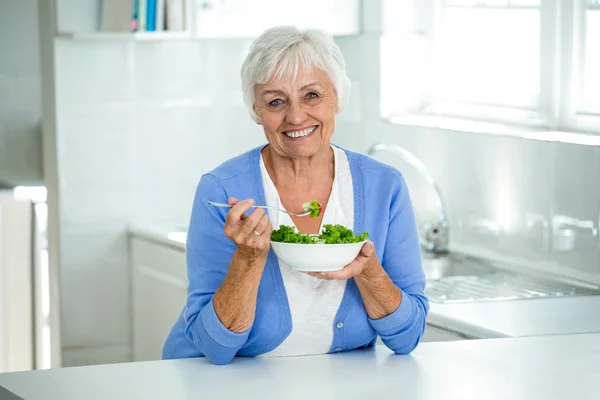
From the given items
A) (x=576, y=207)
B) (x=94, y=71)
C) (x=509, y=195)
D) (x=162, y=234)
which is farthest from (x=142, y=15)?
(x=576, y=207)

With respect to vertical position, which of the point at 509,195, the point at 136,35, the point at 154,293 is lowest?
the point at 154,293

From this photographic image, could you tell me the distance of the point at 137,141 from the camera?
3.78 m

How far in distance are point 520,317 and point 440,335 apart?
192 mm

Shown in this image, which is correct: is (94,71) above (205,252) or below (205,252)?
above

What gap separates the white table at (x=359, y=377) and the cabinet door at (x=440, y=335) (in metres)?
0.50

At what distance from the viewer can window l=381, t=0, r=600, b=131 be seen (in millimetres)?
3037

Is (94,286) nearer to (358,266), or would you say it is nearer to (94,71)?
(94,71)

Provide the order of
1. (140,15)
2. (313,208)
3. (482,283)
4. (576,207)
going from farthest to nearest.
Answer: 1. (140,15)
2. (482,283)
3. (576,207)
4. (313,208)

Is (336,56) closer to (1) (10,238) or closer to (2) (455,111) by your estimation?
(2) (455,111)

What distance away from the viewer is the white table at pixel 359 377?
162 cm

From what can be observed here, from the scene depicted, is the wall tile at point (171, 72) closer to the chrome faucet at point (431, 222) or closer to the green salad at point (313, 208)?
the chrome faucet at point (431, 222)

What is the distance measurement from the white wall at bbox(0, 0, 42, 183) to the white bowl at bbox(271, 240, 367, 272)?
137 inches

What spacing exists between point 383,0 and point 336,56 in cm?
185

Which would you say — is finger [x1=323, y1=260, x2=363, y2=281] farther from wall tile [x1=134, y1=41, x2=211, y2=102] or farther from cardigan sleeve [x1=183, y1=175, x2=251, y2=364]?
wall tile [x1=134, y1=41, x2=211, y2=102]
